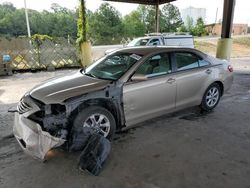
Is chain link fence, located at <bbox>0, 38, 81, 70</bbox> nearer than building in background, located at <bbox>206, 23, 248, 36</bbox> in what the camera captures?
Yes

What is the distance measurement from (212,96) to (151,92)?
168cm

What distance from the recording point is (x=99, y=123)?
3041mm

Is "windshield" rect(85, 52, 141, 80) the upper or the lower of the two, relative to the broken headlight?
upper

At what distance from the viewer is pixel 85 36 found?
10.4 meters

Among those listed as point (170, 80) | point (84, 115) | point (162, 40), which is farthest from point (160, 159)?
point (162, 40)

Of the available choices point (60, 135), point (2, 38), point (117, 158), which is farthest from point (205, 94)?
point (2, 38)

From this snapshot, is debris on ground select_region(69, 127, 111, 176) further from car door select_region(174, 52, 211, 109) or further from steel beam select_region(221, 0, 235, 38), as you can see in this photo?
steel beam select_region(221, 0, 235, 38)

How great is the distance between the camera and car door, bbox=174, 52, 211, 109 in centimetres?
376

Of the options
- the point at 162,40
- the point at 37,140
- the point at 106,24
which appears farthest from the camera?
the point at 106,24

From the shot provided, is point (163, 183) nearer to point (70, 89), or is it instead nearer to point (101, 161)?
point (101, 161)

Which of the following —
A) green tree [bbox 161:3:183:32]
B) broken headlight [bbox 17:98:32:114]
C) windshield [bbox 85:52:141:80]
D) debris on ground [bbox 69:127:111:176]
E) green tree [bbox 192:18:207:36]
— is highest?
green tree [bbox 161:3:183:32]

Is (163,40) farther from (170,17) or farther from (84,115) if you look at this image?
(170,17)

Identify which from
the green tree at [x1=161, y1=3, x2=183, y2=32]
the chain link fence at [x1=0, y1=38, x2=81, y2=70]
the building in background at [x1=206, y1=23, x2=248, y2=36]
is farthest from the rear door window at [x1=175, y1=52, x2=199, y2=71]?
the building in background at [x1=206, y1=23, x2=248, y2=36]

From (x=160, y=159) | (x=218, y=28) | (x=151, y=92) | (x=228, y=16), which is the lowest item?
(x=160, y=159)
